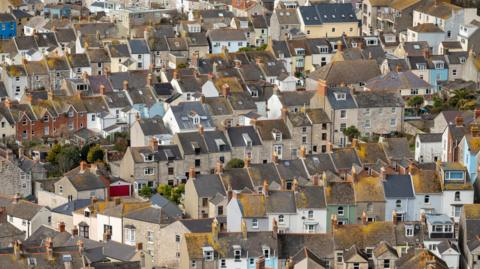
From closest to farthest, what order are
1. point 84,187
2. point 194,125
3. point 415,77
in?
point 84,187
point 194,125
point 415,77

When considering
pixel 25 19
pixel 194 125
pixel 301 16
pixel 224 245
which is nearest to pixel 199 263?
pixel 224 245

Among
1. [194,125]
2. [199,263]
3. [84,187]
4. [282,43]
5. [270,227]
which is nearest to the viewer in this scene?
[199,263]

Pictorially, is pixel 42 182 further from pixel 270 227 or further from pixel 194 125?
pixel 270 227

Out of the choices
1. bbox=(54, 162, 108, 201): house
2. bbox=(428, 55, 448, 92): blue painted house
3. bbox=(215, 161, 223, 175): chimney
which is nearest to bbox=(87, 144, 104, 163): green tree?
bbox=(54, 162, 108, 201): house

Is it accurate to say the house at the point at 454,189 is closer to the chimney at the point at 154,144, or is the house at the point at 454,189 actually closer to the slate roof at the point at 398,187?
the slate roof at the point at 398,187

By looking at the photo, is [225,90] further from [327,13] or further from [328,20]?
[327,13]

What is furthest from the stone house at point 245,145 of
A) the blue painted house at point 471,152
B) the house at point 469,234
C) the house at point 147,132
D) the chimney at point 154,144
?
the house at point 469,234
